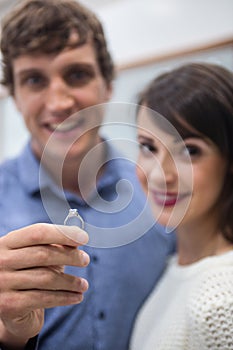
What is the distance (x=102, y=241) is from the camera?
272 millimetres

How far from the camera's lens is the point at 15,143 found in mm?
1254

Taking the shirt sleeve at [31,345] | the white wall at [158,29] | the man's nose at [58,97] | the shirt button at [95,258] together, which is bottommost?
the white wall at [158,29]

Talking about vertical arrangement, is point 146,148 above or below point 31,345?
above

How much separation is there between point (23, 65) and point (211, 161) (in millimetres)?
234

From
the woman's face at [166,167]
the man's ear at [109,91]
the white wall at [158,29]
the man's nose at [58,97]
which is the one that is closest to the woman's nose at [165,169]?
the woman's face at [166,167]

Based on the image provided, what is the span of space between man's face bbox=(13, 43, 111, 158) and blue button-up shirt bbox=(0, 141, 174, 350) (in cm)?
5

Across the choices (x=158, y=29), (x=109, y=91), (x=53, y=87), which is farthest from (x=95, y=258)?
(x=158, y=29)

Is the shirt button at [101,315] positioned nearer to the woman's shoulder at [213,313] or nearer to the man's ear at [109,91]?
the woman's shoulder at [213,313]

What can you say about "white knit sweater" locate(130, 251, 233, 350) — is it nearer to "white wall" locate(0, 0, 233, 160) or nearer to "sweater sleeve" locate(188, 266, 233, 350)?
"sweater sleeve" locate(188, 266, 233, 350)

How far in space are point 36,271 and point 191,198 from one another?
6.4 inches

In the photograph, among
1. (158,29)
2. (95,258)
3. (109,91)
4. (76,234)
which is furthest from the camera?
(158,29)

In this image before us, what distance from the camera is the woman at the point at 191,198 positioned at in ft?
1.02

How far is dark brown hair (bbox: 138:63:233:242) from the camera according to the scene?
1.34 feet

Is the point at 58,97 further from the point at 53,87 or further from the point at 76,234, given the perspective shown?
the point at 76,234
